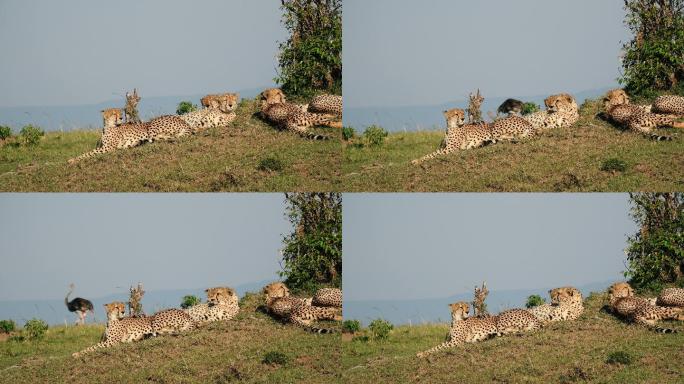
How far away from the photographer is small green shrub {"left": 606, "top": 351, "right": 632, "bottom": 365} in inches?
680

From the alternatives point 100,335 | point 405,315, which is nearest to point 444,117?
point 405,315

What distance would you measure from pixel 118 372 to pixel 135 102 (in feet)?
14.3

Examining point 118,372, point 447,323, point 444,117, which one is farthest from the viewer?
point 444,117

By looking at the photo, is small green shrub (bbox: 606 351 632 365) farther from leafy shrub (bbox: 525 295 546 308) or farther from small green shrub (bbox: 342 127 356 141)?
small green shrub (bbox: 342 127 356 141)

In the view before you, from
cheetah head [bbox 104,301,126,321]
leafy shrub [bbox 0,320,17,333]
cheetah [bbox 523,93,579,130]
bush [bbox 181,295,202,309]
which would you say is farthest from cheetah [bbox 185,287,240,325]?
cheetah [bbox 523,93,579,130]

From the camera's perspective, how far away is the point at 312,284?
63.0ft

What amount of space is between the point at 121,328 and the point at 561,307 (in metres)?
5.90

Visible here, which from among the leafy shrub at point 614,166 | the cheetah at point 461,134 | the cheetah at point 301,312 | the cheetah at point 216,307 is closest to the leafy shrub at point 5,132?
the cheetah at point 216,307

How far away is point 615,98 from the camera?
20297mm

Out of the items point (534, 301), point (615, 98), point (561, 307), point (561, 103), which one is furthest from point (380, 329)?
point (615, 98)

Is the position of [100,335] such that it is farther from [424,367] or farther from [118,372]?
[424,367]

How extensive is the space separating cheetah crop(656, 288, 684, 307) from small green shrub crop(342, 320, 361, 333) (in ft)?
13.2

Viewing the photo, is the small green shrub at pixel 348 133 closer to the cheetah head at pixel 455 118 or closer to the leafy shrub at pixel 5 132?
the cheetah head at pixel 455 118

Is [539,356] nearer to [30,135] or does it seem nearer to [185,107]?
[185,107]
